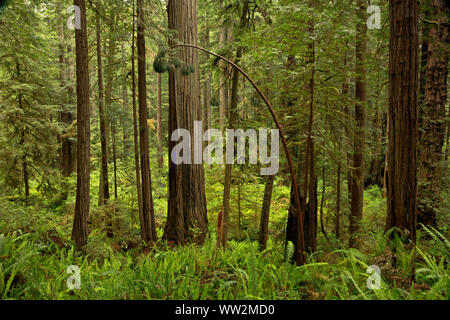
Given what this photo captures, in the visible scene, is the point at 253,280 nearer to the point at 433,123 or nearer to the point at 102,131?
the point at 433,123

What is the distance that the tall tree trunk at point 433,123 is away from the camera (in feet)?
18.6

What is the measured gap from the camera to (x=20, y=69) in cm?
1046

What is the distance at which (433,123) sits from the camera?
5.80 m

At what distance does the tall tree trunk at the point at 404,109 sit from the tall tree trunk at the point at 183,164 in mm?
4528

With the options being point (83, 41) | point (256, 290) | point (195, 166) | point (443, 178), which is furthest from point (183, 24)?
point (443, 178)

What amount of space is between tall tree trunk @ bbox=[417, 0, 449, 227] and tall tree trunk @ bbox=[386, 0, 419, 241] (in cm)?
329

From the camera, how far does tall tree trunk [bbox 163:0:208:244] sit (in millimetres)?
6492

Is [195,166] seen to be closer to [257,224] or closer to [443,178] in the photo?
[257,224]

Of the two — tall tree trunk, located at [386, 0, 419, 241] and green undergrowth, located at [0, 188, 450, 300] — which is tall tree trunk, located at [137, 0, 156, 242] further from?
tall tree trunk, located at [386, 0, 419, 241]

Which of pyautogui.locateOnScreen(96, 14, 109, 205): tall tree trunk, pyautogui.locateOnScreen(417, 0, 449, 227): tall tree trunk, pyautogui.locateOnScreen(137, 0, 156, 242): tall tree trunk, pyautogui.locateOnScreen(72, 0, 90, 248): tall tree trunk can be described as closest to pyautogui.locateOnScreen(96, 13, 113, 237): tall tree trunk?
pyautogui.locateOnScreen(96, 14, 109, 205): tall tree trunk

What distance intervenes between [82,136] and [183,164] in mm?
2456

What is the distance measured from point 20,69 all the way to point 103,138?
216 inches

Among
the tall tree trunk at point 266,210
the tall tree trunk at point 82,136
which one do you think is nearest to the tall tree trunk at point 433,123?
the tall tree trunk at point 266,210

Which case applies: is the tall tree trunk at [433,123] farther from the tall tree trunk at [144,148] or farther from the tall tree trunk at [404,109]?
the tall tree trunk at [144,148]
